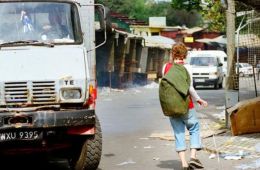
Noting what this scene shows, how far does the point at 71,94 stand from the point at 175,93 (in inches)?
54.9

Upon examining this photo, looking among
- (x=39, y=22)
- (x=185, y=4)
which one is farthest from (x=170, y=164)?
(x=185, y=4)

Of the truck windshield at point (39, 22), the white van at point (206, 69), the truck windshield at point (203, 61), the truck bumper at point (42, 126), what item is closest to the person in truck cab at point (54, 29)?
the truck windshield at point (39, 22)

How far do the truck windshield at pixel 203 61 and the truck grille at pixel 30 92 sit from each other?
2665 cm

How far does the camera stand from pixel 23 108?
7660 mm

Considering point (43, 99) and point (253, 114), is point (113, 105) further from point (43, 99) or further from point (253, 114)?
point (43, 99)

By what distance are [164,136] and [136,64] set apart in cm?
2850

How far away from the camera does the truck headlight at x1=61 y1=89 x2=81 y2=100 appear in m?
7.78

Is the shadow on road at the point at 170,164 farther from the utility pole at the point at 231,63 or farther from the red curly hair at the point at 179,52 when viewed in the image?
the utility pole at the point at 231,63

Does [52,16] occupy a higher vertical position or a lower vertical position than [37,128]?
higher

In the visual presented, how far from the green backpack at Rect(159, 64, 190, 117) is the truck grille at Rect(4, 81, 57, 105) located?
1.50 m

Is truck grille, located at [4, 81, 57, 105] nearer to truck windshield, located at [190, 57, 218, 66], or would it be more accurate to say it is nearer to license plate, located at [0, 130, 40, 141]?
license plate, located at [0, 130, 40, 141]

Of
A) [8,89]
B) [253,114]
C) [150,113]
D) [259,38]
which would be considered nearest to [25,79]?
[8,89]

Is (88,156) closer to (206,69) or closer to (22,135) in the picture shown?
(22,135)

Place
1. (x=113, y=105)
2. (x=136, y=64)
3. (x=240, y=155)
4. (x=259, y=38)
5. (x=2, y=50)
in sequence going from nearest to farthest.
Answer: (x=2, y=50) → (x=240, y=155) → (x=259, y=38) → (x=113, y=105) → (x=136, y=64)
